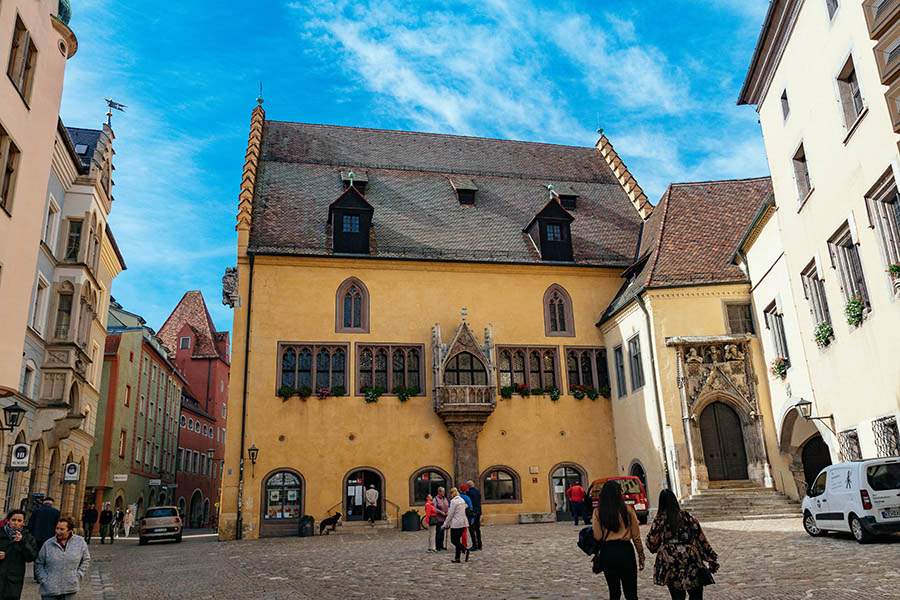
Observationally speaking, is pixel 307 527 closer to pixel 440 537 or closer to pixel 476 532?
pixel 440 537

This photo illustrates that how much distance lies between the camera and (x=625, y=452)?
27750 mm

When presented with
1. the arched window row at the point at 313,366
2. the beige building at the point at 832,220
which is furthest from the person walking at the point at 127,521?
the beige building at the point at 832,220

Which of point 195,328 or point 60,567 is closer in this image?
point 60,567

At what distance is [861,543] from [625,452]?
14852 mm

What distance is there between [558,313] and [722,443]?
28.7ft

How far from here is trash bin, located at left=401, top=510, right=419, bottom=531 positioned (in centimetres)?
2547

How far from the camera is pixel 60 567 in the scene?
7.50m

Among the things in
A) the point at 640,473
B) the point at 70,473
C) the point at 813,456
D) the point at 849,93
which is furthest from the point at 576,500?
the point at 70,473

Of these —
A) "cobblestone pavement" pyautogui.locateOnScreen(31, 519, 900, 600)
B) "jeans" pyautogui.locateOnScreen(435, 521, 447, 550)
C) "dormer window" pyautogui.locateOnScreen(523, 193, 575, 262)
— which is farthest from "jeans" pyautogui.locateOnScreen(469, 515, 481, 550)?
"dormer window" pyautogui.locateOnScreen(523, 193, 575, 262)

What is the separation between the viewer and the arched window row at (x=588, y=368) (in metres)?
29.5

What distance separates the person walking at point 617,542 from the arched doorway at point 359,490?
798 inches

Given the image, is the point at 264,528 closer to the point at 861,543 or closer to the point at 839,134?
the point at 861,543

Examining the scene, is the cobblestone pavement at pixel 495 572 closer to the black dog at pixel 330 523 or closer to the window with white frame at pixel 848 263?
the window with white frame at pixel 848 263

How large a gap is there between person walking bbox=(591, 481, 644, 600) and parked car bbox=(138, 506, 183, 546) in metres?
24.9
